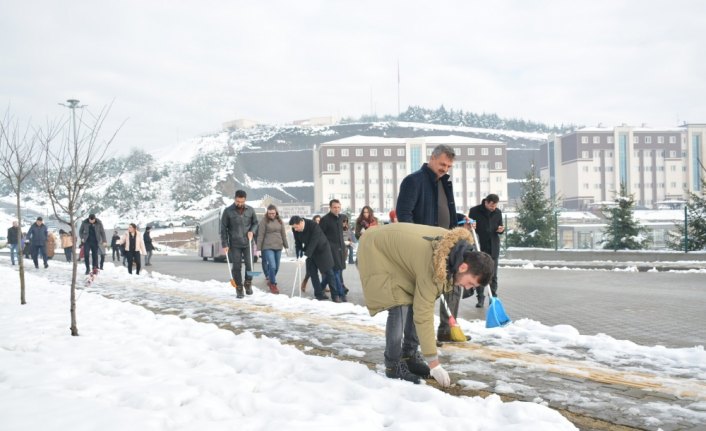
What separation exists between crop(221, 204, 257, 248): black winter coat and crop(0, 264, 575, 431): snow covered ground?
4.27m

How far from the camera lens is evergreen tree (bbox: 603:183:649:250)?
84.4 ft

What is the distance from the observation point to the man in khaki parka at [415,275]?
436cm

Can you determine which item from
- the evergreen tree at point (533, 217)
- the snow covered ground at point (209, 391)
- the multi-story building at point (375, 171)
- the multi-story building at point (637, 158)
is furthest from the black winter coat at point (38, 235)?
the multi-story building at point (637, 158)

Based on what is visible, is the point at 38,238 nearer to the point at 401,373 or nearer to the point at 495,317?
the point at 495,317

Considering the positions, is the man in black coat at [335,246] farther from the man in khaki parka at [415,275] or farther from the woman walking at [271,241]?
the man in khaki parka at [415,275]

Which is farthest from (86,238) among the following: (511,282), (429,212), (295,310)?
(429,212)

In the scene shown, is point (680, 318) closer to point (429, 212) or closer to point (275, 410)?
point (429, 212)

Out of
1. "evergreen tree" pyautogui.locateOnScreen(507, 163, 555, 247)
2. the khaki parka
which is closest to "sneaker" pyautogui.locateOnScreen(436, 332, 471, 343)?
the khaki parka

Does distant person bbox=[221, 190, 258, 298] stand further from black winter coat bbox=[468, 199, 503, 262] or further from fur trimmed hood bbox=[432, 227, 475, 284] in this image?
fur trimmed hood bbox=[432, 227, 475, 284]

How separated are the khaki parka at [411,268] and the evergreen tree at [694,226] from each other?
18.6 meters

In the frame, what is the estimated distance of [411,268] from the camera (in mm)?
4680

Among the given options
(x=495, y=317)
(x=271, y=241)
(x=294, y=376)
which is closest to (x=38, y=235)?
(x=271, y=241)

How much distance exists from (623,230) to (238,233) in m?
19.8

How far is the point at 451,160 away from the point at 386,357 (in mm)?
2201
